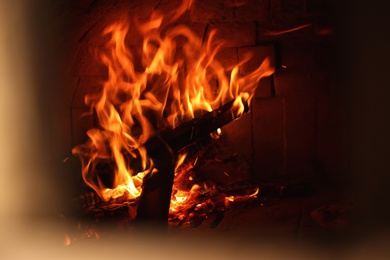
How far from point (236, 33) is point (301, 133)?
0.69 meters

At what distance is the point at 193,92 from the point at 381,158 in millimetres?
1286

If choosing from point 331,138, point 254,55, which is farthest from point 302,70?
point 331,138

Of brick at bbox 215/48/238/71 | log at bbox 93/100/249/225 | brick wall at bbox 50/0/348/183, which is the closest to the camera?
log at bbox 93/100/249/225

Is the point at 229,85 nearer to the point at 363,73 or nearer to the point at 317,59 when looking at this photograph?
the point at 317,59

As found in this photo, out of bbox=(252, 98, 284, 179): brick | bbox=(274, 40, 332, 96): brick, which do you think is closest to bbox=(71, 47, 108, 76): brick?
bbox=(252, 98, 284, 179): brick

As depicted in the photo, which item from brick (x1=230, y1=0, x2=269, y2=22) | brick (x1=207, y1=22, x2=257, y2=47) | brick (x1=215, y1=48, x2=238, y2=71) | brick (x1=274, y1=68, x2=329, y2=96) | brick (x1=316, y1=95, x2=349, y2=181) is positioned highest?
brick (x1=230, y1=0, x2=269, y2=22)

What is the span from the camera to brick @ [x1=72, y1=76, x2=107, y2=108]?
2666mm

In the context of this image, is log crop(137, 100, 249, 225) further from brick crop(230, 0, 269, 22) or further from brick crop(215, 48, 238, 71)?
brick crop(230, 0, 269, 22)

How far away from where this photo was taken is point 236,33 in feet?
8.89

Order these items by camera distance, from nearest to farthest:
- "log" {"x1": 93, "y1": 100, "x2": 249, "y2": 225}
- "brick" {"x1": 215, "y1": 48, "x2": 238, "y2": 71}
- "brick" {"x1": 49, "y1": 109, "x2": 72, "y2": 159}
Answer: "log" {"x1": 93, "y1": 100, "x2": 249, "y2": 225}, "brick" {"x1": 49, "y1": 109, "x2": 72, "y2": 159}, "brick" {"x1": 215, "y1": 48, "x2": 238, "y2": 71}

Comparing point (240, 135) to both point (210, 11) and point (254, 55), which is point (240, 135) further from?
point (210, 11)

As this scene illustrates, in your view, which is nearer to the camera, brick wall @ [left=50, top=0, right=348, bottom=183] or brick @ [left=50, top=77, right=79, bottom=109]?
brick @ [left=50, top=77, right=79, bottom=109]

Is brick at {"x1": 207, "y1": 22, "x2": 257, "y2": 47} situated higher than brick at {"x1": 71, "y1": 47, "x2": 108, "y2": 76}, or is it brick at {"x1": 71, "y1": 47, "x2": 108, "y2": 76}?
brick at {"x1": 207, "y1": 22, "x2": 257, "y2": 47}

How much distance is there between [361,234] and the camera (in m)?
1.72
